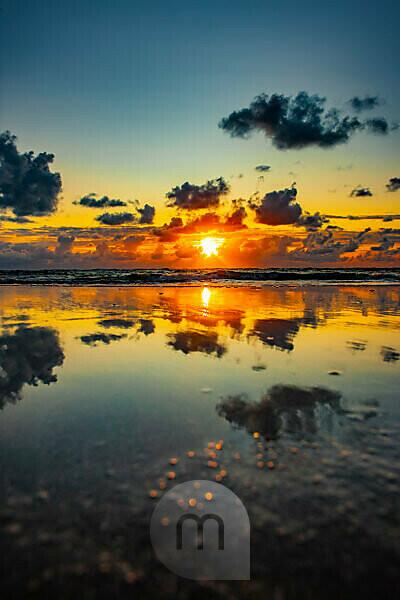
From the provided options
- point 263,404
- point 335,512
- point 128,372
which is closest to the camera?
point 335,512

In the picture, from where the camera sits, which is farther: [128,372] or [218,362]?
[218,362]

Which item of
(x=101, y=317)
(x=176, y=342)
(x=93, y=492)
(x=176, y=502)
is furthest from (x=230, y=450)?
(x=101, y=317)

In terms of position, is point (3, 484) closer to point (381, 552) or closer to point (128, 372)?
point (381, 552)

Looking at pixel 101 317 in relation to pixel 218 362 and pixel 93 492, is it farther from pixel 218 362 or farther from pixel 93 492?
pixel 93 492

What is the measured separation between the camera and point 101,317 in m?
16.0

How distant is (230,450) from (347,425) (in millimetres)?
1749

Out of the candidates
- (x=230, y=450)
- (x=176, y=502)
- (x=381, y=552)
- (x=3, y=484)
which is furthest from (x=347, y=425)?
(x=3, y=484)

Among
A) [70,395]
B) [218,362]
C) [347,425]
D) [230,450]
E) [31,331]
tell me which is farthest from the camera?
[31,331]

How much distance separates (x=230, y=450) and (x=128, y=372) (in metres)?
3.79

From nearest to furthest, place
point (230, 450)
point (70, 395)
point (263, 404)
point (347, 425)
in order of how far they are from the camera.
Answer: point (230, 450), point (347, 425), point (263, 404), point (70, 395)

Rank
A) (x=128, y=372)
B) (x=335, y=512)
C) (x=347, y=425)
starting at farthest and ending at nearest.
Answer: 1. (x=128, y=372)
2. (x=347, y=425)
3. (x=335, y=512)

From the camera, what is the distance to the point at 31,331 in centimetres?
1267

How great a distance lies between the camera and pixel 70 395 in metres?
6.75

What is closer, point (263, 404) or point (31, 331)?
point (263, 404)
